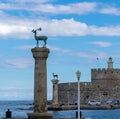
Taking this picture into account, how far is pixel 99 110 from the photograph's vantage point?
69000mm

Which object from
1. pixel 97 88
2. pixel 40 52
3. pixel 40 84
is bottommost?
pixel 40 84

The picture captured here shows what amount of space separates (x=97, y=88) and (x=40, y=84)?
5421 centimetres

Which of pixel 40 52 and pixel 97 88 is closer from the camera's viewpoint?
pixel 40 52

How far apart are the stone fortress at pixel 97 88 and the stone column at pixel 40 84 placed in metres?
53.8

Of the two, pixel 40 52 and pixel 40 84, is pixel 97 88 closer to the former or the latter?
pixel 40 52

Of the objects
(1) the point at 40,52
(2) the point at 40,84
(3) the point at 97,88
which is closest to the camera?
(2) the point at 40,84

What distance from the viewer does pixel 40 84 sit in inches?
901

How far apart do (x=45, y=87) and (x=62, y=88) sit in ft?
185

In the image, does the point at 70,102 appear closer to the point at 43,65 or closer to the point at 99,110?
the point at 99,110

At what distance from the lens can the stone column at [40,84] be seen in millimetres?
22766

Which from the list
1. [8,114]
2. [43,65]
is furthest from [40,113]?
[8,114]

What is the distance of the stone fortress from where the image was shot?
252 feet

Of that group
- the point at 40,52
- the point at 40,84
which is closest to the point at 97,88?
the point at 40,52

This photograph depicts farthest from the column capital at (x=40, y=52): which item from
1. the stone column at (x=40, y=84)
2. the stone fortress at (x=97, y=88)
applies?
the stone fortress at (x=97, y=88)
